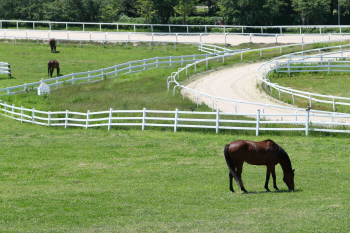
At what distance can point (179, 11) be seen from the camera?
6438 centimetres

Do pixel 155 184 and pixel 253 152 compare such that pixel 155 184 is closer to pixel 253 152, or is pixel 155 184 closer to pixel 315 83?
pixel 253 152

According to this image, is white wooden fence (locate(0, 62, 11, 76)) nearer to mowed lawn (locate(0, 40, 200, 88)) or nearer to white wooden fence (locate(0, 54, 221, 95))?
mowed lawn (locate(0, 40, 200, 88))

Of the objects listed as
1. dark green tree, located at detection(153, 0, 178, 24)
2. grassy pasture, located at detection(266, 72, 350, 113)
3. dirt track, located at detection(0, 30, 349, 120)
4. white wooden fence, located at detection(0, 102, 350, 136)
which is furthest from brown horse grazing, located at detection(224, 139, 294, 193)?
dark green tree, located at detection(153, 0, 178, 24)

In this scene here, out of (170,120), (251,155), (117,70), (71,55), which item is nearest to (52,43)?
(71,55)

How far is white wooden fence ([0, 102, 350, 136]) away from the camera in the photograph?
2045 cm

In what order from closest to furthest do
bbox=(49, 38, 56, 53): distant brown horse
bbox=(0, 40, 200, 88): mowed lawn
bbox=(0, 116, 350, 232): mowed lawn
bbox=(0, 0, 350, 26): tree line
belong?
bbox=(0, 116, 350, 232): mowed lawn → bbox=(0, 40, 200, 88): mowed lawn → bbox=(49, 38, 56, 53): distant brown horse → bbox=(0, 0, 350, 26): tree line

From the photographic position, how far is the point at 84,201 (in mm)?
12000

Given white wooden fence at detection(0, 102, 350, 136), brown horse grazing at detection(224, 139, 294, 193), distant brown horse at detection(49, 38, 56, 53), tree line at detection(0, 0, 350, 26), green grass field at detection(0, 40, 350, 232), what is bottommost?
green grass field at detection(0, 40, 350, 232)

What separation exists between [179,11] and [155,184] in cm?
5301

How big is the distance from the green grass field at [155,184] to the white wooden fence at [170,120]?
39cm

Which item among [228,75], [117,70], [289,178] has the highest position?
[117,70]

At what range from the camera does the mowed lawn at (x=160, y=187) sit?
33.1 feet

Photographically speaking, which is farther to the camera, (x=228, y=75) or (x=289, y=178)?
(x=228, y=75)

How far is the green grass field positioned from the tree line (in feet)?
135
